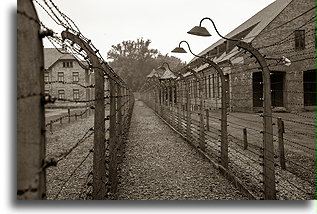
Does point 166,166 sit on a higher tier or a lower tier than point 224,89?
lower

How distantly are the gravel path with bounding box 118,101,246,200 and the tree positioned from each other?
4226 cm

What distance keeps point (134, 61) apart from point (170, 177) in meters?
51.4

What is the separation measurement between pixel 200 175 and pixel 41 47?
428cm

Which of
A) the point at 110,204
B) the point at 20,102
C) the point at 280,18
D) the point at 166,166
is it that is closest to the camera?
the point at 20,102

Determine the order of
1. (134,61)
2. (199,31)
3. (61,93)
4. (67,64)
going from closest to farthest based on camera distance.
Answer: (199,31), (61,93), (67,64), (134,61)

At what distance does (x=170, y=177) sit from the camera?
5.19 meters

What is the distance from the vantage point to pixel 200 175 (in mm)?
5285

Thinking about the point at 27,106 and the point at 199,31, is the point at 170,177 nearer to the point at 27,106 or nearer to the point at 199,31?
the point at 199,31

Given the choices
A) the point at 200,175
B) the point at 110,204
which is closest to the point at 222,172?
the point at 200,175

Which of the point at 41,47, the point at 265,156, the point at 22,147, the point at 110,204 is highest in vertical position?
the point at 41,47

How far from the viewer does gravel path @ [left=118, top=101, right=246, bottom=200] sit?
4305 millimetres

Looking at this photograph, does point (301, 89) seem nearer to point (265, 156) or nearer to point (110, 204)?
point (265, 156)

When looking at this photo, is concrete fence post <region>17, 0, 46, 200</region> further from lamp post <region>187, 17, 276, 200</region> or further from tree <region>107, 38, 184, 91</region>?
tree <region>107, 38, 184, 91</region>

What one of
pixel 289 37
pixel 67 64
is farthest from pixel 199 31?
pixel 67 64
